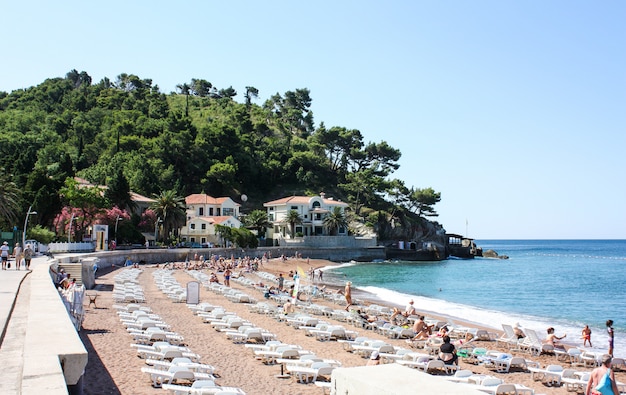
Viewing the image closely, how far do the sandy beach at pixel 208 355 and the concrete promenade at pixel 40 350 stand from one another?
5.72ft

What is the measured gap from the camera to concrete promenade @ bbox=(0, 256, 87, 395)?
6.04 m

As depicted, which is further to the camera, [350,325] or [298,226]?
[298,226]

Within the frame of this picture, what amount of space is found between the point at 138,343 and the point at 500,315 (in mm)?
21512

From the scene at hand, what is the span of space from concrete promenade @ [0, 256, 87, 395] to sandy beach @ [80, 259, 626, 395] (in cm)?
174

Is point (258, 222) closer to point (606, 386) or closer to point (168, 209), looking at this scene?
point (168, 209)

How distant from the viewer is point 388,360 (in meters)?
15.1

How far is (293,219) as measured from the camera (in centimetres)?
7912

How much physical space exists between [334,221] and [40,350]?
75.0m

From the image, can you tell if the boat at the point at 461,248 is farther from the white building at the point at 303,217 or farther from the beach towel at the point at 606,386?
the beach towel at the point at 606,386

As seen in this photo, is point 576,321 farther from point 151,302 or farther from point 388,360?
point 151,302

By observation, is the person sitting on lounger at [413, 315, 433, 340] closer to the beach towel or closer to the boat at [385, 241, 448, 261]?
the beach towel

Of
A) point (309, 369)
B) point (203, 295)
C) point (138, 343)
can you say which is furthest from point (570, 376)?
point (203, 295)

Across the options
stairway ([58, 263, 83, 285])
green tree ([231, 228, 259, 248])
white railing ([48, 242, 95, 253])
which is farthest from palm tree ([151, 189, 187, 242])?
stairway ([58, 263, 83, 285])

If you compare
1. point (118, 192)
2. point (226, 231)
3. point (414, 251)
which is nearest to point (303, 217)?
point (226, 231)
